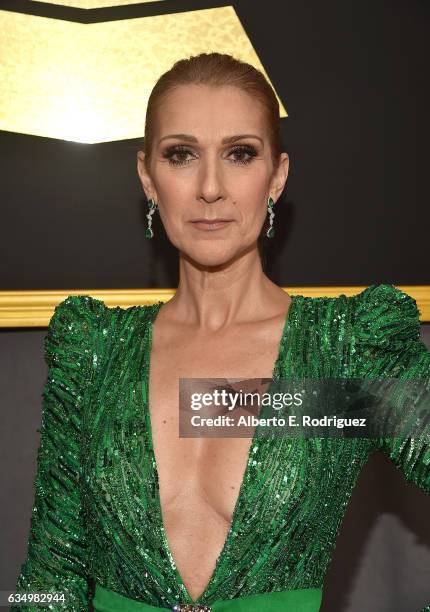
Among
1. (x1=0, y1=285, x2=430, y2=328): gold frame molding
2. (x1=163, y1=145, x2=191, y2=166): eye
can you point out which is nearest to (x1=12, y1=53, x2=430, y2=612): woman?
(x1=163, y1=145, x2=191, y2=166): eye

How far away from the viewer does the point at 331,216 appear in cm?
188

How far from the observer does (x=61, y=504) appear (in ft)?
4.90

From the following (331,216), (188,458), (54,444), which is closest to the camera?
(188,458)

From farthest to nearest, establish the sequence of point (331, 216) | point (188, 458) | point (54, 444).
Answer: point (331, 216), point (54, 444), point (188, 458)

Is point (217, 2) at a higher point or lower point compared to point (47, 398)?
higher

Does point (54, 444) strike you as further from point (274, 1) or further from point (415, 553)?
point (274, 1)

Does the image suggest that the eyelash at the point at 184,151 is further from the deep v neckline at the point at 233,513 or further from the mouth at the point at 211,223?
the deep v neckline at the point at 233,513

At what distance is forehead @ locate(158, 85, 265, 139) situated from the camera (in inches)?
58.1

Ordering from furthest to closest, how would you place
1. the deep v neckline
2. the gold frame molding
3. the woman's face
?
the gold frame molding, the woman's face, the deep v neckline

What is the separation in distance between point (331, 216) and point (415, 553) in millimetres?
672

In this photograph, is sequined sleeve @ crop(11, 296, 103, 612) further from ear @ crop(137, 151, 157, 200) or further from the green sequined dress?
ear @ crop(137, 151, 157, 200)

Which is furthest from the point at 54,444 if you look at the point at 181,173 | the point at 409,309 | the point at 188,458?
the point at 409,309

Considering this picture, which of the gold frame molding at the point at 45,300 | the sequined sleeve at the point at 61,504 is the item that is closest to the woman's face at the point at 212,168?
the sequined sleeve at the point at 61,504

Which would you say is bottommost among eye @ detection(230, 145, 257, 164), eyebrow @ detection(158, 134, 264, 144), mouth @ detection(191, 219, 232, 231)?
mouth @ detection(191, 219, 232, 231)
